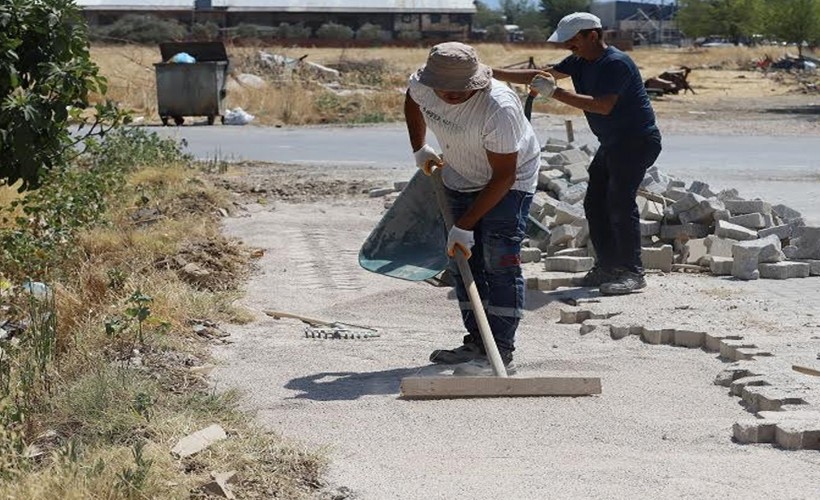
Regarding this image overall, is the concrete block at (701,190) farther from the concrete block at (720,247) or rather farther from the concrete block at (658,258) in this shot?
the concrete block at (658,258)

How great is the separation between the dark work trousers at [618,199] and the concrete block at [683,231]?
1.22 m

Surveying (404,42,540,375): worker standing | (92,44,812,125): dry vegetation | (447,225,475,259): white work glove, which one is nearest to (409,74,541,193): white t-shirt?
(404,42,540,375): worker standing

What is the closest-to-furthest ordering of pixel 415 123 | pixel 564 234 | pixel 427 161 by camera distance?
1. pixel 427 161
2. pixel 415 123
3. pixel 564 234

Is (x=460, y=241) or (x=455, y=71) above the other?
(x=455, y=71)

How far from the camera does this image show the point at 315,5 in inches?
3046

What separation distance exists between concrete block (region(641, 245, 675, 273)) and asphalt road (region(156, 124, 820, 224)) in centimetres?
312

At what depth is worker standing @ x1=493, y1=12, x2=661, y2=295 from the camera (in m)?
9.13

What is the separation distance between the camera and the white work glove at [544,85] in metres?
8.28

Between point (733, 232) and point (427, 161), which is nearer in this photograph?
point (427, 161)

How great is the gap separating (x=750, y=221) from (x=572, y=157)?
3.00 m

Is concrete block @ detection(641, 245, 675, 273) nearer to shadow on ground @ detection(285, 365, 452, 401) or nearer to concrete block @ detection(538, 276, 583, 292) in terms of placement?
concrete block @ detection(538, 276, 583, 292)

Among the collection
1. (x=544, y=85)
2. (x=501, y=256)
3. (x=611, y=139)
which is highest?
(x=544, y=85)

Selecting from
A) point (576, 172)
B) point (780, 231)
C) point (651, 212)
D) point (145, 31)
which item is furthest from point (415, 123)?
point (145, 31)

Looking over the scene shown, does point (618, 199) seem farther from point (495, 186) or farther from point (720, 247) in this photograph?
point (495, 186)
